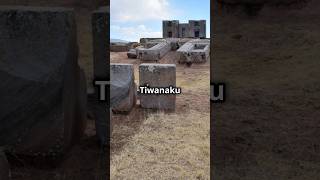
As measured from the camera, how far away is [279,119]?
9.86ft

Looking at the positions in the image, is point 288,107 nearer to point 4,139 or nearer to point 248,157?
point 248,157

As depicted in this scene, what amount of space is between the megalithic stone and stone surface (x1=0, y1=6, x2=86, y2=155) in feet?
0.44

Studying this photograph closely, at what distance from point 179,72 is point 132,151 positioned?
680 cm

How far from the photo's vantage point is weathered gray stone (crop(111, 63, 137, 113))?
775cm

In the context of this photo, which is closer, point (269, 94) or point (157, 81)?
point (269, 94)

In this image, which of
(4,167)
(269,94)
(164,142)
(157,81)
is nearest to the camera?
(4,167)

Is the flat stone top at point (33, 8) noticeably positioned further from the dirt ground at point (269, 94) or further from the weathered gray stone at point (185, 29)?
the weathered gray stone at point (185, 29)

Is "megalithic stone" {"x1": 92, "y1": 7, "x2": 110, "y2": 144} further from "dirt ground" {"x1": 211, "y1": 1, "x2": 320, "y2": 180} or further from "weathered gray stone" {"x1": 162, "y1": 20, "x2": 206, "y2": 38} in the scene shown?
"weathered gray stone" {"x1": 162, "y1": 20, "x2": 206, "y2": 38}

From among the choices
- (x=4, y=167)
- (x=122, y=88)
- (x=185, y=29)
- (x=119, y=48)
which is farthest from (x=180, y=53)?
(x=185, y=29)

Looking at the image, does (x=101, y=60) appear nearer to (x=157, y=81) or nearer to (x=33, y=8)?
(x=33, y=8)

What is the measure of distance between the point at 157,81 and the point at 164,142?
2.55 m

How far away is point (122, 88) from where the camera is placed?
7.74m

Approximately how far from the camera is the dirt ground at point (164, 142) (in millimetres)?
4875

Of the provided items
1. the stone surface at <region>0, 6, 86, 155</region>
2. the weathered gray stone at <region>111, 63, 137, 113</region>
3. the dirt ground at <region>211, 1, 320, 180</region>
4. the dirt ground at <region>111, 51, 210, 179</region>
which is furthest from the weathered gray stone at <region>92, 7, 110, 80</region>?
the weathered gray stone at <region>111, 63, 137, 113</region>
